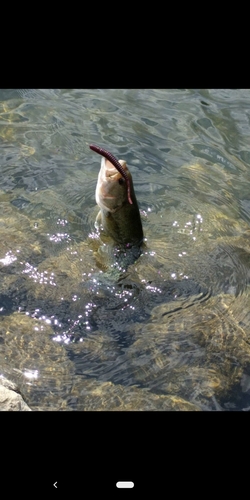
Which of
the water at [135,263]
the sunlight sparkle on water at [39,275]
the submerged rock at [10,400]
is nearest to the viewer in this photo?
the submerged rock at [10,400]

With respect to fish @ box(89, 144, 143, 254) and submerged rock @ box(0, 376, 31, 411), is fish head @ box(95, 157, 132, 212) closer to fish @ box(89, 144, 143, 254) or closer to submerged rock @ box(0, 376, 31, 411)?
fish @ box(89, 144, 143, 254)

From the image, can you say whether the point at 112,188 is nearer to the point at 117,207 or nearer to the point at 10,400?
the point at 117,207

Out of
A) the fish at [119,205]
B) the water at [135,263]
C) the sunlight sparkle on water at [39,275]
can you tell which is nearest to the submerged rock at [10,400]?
the water at [135,263]

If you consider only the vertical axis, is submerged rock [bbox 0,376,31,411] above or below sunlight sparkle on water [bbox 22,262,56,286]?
below

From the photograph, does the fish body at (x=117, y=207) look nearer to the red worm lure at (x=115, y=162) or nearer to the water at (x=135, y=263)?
the red worm lure at (x=115, y=162)

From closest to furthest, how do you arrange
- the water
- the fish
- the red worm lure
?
1. the water
2. the red worm lure
3. the fish

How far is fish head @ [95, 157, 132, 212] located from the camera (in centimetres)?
491

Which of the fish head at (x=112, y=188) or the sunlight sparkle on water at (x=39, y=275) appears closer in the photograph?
the fish head at (x=112, y=188)

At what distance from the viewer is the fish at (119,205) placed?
4914mm

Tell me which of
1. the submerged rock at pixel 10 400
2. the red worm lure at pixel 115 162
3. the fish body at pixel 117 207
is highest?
the red worm lure at pixel 115 162

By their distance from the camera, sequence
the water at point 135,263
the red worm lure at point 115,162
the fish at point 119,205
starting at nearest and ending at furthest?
the water at point 135,263 → the red worm lure at point 115,162 → the fish at point 119,205

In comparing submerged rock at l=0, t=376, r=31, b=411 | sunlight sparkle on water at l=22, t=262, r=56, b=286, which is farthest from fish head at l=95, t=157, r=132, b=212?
submerged rock at l=0, t=376, r=31, b=411
